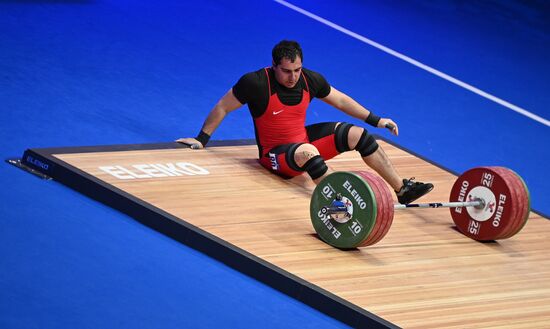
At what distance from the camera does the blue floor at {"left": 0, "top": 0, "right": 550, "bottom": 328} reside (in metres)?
5.94

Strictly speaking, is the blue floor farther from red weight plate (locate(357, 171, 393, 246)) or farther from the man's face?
the man's face

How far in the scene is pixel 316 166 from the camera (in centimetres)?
732

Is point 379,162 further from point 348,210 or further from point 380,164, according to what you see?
point 348,210

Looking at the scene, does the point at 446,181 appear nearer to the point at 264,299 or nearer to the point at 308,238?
the point at 308,238

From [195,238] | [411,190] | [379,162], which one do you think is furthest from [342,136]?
[195,238]

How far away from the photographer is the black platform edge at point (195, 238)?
5.99 m

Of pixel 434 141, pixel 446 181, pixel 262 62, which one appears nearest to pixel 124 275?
pixel 446 181

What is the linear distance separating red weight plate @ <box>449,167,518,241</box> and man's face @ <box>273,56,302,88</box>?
49.4 inches

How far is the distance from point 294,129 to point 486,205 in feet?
4.63

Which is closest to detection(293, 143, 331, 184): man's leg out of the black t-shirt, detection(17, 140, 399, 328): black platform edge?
the black t-shirt

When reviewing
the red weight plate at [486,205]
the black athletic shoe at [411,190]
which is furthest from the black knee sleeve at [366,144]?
the red weight plate at [486,205]

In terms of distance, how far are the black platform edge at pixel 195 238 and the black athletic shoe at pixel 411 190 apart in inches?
61.9

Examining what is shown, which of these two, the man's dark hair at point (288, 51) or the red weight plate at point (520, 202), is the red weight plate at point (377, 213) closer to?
the red weight plate at point (520, 202)

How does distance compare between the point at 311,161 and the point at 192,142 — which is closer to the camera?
the point at 311,161
